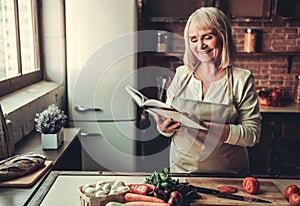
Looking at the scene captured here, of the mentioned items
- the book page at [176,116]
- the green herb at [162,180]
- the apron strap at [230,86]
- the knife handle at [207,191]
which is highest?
the apron strap at [230,86]

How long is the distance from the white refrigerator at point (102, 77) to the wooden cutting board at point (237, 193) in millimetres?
1754

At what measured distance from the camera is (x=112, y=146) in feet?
11.1

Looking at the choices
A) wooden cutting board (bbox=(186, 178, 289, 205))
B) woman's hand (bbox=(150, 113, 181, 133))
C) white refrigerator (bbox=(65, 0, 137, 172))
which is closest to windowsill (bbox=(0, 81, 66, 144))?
white refrigerator (bbox=(65, 0, 137, 172))

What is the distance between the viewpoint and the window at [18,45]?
2631 mm

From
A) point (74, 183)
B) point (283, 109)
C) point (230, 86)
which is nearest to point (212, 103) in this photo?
point (230, 86)

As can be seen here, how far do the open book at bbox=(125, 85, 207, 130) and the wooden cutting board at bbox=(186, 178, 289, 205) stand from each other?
0.77 feet

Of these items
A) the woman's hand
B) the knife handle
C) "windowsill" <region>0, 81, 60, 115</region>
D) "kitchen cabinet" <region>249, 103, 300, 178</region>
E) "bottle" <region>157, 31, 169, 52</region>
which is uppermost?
"bottle" <region>157, 31, 169, 52</region>

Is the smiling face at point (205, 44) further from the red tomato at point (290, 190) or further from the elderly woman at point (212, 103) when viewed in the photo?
the red tomato at point (290, 190)

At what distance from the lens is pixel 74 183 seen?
163 cm

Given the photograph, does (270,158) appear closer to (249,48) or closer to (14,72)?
(249,48)

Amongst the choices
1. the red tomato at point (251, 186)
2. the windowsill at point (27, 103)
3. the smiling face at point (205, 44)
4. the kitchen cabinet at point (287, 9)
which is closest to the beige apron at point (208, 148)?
the smiling face at point (205, 44)

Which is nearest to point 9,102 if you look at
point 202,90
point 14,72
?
point 14,72

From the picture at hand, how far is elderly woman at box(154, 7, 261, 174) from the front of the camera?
1.80 m

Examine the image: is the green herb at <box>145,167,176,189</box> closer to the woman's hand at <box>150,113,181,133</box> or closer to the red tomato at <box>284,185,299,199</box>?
the woman's hand at <box>150,113,181,133</box>
